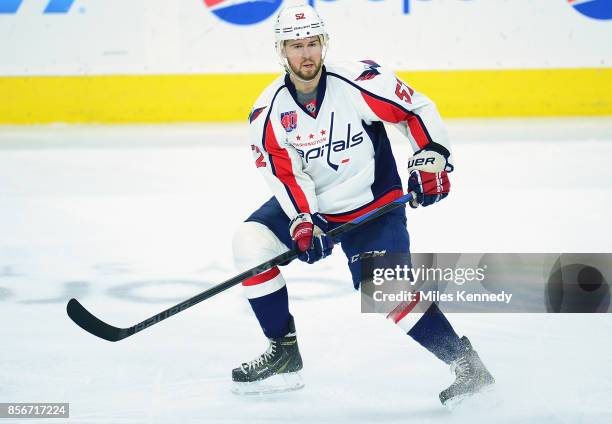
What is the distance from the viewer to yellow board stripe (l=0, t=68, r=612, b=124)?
6176 millimetres

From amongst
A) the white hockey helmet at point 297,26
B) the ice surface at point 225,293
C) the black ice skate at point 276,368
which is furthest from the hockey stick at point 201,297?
the white hockey helmet at point 297,26

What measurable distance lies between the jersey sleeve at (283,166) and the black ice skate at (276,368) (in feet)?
1.00

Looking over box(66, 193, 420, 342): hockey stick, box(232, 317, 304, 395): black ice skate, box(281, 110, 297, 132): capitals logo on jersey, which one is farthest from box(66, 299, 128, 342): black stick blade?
box(281, 110, 297, 132): capitals logo on jersey

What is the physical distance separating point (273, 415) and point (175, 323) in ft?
2.42

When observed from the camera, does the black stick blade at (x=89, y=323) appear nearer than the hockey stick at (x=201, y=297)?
No

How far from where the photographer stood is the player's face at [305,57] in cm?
231

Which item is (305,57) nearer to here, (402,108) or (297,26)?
(297,26)

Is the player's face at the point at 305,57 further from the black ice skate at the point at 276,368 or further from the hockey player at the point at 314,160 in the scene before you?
the black ice skate at the point at 276,368

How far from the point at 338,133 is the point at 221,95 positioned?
13.4 ft

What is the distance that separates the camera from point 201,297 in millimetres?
2320

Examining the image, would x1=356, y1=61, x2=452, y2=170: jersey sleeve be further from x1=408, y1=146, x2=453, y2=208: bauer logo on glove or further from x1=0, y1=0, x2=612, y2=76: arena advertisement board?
x1=0, y1=0, x2=612, y2=76: arena advertisement board

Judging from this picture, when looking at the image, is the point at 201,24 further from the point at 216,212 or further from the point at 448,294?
A: the point at 448,294

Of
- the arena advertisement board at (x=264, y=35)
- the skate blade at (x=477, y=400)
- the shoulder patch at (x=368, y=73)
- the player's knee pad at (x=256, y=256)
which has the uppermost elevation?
the shoulder patch at (x=368, y=73)

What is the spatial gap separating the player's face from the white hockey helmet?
2 centimetres
